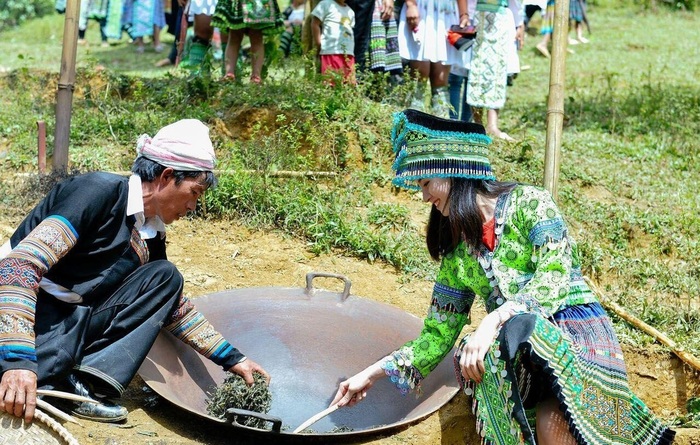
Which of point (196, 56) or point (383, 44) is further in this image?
point (196, 56)

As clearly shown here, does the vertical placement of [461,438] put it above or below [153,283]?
below

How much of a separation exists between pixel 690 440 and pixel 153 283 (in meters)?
2.33

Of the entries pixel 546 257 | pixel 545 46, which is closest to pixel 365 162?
pixel 546 257

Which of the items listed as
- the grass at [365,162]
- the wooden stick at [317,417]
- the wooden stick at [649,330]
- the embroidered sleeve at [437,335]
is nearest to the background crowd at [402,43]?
the grass at [365,162]

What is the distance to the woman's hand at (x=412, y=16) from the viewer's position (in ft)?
20.5

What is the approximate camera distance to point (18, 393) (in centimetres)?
266

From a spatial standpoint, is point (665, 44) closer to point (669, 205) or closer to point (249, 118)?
point (669, 205)

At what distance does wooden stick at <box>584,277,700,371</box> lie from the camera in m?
4.01

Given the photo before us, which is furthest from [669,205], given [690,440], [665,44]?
[665,44]

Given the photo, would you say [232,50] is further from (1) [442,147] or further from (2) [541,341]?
(2) [541,341]

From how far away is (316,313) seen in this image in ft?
13.3

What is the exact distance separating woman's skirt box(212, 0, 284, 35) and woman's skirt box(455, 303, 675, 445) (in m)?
3.76

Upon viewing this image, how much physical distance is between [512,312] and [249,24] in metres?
3.85

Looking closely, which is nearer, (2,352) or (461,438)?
(2,352)
